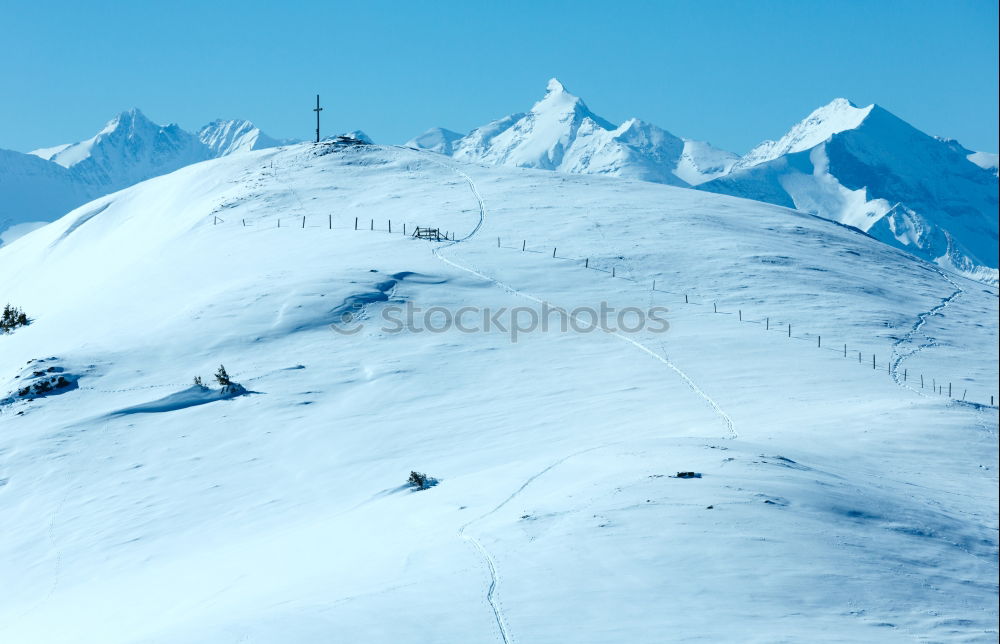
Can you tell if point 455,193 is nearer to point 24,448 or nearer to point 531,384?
point 531,384

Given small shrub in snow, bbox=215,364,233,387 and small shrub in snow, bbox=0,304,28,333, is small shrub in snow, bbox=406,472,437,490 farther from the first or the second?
small shrub in snow, bbox=0,304,28,333

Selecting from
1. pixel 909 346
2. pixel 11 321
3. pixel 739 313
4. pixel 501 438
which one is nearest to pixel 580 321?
pixel 739 313

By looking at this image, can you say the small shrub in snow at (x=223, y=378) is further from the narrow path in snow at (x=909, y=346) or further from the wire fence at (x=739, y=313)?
the narrow path in snow at (x=909, y=346)

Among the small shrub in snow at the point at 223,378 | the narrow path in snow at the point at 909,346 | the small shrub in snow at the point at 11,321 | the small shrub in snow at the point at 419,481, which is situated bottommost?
the small shrub in snow at the point at 419,481

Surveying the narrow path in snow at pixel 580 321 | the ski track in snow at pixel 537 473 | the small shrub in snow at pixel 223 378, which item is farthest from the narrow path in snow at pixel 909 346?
the small shrub in snow at pixel 223 378

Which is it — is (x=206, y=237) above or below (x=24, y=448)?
above

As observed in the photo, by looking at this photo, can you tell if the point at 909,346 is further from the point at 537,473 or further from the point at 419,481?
the point at 419,481

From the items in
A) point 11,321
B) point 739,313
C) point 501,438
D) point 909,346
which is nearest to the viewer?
point 501,438

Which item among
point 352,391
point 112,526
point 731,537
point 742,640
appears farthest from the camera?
point 352,391

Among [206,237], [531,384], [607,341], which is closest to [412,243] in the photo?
[206,237]
